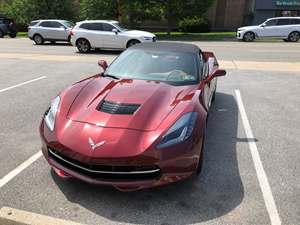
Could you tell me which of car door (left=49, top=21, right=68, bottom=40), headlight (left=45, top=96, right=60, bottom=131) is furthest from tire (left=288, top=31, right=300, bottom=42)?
headlight (left=45, top=96, right=60, bottom=131)

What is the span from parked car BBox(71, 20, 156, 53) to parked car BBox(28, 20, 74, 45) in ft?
15.3

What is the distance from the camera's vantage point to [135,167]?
132 inches

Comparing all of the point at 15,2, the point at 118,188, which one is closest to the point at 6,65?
the point at 118,188

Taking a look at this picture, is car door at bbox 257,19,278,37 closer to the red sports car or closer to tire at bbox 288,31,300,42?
tire at bbox 288,31,300,42

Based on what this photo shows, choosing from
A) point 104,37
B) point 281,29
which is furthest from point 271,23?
point 104,37

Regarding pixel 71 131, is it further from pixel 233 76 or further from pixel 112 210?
pixel 233 76

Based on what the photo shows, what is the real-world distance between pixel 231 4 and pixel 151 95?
39099 mm

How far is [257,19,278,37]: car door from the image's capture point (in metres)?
23.6

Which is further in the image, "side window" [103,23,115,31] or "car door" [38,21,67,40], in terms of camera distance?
"car door" [38,21,67,40]

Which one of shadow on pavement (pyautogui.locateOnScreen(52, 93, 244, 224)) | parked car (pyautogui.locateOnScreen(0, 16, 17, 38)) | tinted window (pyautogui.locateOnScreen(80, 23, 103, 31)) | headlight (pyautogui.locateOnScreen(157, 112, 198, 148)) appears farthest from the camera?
parked car (pyautogui.locateOnScreen(0, 16, 17, 38))

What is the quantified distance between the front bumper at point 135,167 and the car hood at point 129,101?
365 mm

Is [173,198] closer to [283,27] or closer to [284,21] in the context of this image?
[283,27]

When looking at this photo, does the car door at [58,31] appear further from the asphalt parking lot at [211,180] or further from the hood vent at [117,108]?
the hood vent at [117,108]

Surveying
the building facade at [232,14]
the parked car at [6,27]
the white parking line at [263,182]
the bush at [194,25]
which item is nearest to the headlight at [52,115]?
the white parking line at [263,182]
